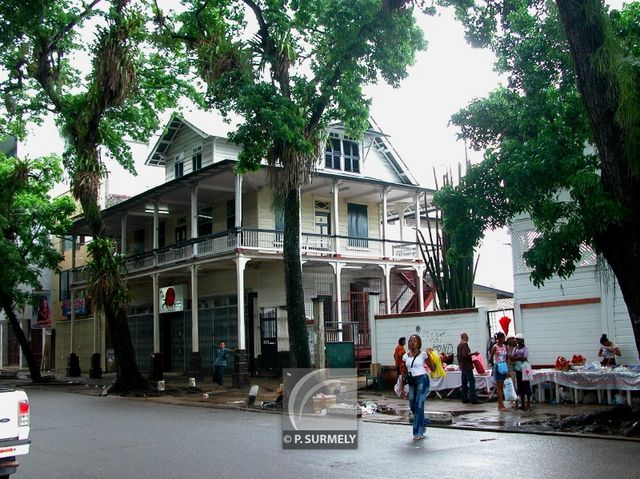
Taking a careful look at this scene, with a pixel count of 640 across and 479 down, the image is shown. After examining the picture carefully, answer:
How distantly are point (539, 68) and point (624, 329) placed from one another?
6301 mm

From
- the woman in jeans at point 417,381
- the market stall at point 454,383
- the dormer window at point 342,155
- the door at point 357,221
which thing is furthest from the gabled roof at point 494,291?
the woman in jeans at point 417,381

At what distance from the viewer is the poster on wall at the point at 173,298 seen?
105 feet

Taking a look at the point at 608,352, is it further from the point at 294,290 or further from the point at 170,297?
the point at 170,297

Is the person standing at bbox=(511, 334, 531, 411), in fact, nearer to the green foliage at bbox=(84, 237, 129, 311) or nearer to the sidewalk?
the sidewalk

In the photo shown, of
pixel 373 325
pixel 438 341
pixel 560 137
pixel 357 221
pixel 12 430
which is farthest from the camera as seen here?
pixel 357 221

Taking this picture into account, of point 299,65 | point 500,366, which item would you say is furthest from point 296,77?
point 500,366

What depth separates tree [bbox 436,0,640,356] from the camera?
34.5 ft

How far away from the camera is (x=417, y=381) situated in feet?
36.7

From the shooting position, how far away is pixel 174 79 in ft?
83.5

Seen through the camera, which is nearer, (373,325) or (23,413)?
(23,413)

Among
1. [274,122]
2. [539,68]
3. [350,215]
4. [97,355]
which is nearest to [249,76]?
[274,122]

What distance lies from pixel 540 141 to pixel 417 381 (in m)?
4.63

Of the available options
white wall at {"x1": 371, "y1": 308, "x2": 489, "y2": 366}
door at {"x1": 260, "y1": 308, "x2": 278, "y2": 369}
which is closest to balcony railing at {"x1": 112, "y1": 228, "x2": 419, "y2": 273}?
door at {"x1": 260, "y1": 308, "x2": 278, "y2": 369}

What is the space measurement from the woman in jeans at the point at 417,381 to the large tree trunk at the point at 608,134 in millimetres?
3273
